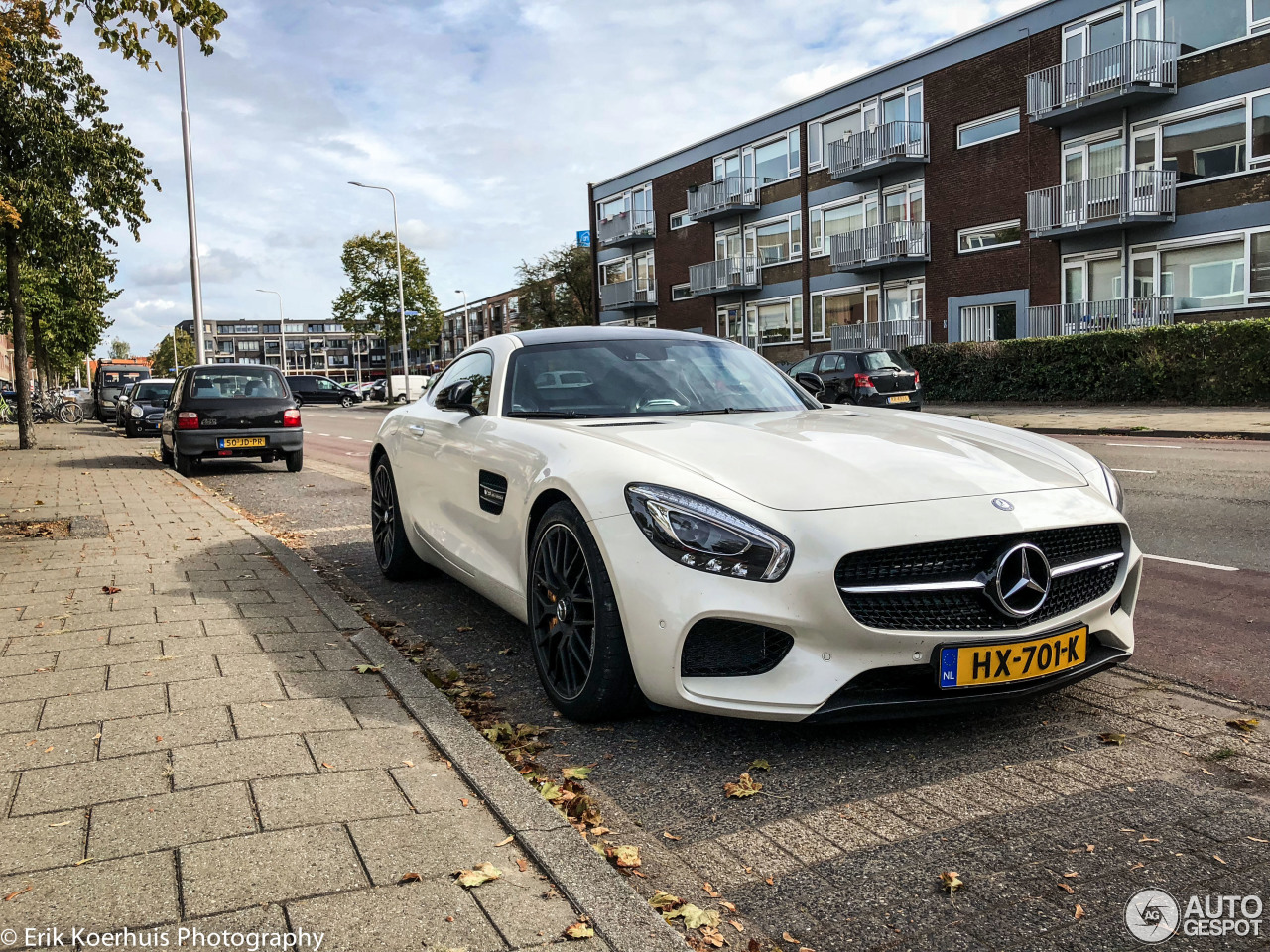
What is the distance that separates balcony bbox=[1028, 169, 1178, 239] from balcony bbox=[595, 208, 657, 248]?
2282 cm

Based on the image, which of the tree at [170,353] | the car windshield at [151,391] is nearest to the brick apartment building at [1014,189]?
the car windshield at [151,391]

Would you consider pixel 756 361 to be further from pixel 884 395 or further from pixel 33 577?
pixel 884 395

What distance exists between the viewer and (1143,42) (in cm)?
2344

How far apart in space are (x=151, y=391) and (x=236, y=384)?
1357cm

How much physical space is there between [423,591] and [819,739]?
3188mm

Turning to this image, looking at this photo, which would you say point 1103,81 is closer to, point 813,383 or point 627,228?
point 813,383

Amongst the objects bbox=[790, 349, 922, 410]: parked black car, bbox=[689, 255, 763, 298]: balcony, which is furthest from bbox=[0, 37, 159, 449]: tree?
bbox=[689, 255, 763, 298]: balcony

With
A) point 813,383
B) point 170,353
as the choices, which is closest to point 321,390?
point 813,383

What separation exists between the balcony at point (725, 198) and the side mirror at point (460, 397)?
35390 millimetres

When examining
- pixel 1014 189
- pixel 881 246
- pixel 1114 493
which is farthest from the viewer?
pixel 881 246

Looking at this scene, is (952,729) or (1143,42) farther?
(1143,42)

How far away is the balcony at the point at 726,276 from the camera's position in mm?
39469

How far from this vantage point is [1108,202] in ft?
79.7

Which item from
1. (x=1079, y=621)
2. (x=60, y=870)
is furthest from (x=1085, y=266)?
(x=60, y=870)
